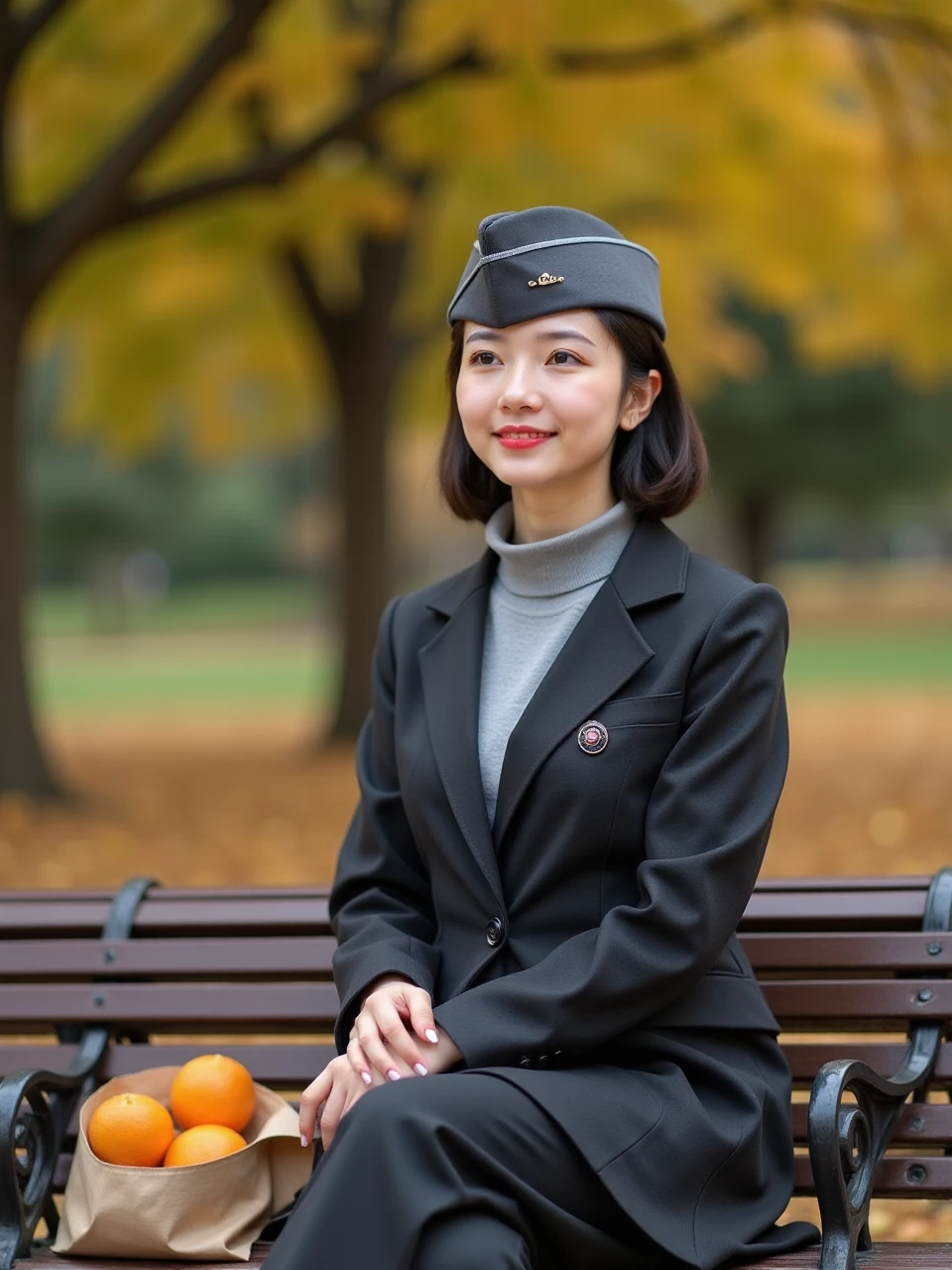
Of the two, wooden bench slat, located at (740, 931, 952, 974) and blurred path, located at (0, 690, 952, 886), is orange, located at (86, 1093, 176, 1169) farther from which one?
blurred path, located at (0, 690, 952, 886)

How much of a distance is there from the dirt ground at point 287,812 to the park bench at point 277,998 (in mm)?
1264

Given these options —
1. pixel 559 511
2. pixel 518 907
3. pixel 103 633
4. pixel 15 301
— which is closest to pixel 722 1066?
pixel 518 907

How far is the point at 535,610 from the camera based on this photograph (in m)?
3.48

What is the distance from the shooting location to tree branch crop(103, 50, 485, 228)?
384 inches

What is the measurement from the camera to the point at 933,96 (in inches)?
391

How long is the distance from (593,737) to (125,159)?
7690 millimetres

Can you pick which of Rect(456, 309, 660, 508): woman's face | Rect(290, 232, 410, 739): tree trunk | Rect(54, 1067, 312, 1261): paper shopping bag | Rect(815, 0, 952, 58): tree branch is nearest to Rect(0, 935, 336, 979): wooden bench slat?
Rect(54, 1067, 312, 1261): paper shopping bag

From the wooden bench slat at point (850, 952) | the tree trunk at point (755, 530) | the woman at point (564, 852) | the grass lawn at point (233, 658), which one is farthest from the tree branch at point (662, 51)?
the tree trunk at point (755, 530)

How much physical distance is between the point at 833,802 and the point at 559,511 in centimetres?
788

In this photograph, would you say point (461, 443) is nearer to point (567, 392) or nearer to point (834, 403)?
point (567, 392)

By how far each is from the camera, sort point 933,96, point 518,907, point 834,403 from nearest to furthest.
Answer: point 518,907 → point 933,96 → point 834,403

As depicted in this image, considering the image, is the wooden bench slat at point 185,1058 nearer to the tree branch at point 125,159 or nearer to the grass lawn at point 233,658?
the tree branch at point 125,159

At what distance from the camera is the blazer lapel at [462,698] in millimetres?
3262

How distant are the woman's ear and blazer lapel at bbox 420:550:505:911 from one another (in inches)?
16.3
